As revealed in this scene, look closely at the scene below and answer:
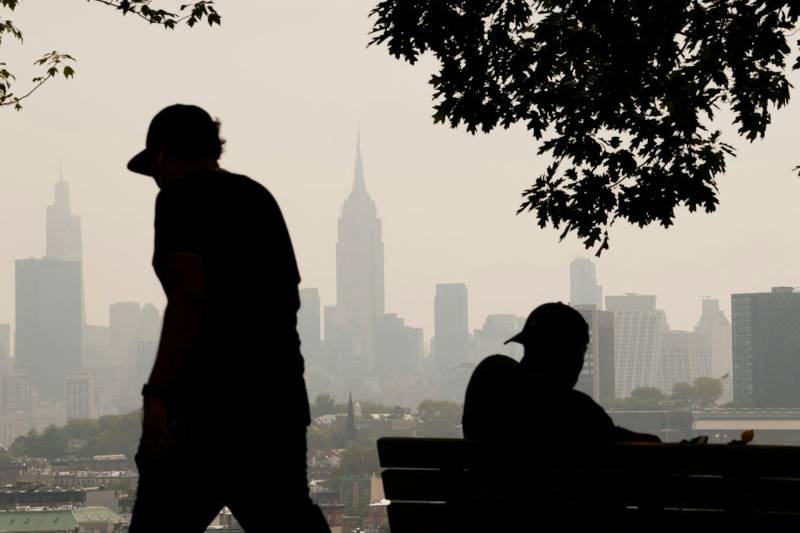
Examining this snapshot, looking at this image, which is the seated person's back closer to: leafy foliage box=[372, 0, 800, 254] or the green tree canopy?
leafy foliage box=[372, 0, 800, 254]

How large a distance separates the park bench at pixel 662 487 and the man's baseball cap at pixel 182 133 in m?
1.04

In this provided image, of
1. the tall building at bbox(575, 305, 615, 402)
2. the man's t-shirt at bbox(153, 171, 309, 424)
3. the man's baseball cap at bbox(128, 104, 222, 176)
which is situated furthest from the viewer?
the tall building at bbox(575, 305, 615, 402)

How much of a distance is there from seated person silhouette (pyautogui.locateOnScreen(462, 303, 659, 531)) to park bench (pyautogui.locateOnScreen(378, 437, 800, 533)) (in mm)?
22

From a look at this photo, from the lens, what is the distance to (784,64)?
9.30m

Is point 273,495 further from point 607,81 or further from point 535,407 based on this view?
point 607,81

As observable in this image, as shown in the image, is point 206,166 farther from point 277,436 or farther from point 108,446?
point 108,446

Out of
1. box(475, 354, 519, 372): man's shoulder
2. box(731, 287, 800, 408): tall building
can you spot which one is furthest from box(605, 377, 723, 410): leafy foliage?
box(475, 354, 519, 372): man's shoulder

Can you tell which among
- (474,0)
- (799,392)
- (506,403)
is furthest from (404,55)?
(799,392)

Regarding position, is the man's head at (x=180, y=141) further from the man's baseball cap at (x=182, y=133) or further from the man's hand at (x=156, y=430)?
the man's hand at (x=156, y=430)

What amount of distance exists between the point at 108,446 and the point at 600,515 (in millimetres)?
170688

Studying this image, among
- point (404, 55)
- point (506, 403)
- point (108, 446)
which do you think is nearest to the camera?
point (506, 403)

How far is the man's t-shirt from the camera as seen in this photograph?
130 inches

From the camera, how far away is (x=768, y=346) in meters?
184

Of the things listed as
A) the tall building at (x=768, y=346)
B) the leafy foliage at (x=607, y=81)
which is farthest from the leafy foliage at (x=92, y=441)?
the leafy foliage at (x=607, y=81)
